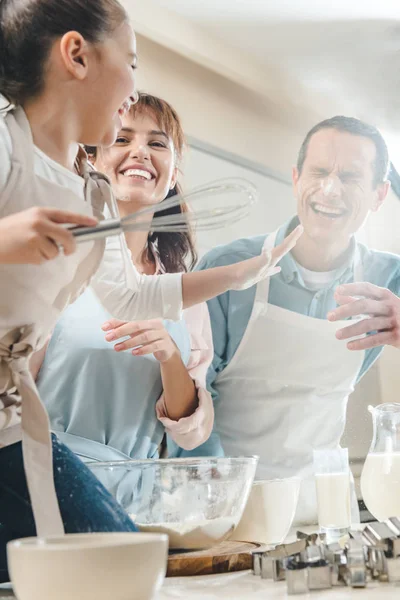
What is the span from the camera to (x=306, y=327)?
95cm

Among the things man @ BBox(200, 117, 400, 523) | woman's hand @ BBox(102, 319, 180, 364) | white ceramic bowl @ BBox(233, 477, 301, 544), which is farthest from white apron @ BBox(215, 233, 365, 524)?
white ceramic bowl @ BBox(233, 477, 301, 544)

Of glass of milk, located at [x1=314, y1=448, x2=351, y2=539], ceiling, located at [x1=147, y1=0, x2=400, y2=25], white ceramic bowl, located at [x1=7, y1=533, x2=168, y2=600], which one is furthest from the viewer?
ceiling, located at [x1=147, y1=0, x2=400, y2=25]

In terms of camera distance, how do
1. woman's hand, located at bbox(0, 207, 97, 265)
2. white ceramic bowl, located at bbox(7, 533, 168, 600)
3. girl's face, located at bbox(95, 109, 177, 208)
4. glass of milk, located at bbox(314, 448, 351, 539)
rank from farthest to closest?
girl's face, located at bbox(95, 109, 177, 208) < glass of milk, located at bbox(314, 448, 351, 539) < woman's hand, located at bbox(0, 207, 97, 265) < white ceramic bowl, located at bbox(7, 533, 168, 600)

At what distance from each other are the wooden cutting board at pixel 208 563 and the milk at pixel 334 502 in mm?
183

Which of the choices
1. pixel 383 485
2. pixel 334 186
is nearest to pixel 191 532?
pixel 383 485

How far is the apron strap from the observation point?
1.71 ft

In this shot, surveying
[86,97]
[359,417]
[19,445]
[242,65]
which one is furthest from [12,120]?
[359,417]

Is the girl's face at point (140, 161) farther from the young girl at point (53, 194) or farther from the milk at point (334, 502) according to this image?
the milk at point (334, 502)

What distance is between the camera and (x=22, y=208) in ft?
1.81

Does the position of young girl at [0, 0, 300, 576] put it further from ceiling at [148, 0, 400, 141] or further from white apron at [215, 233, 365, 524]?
ceiling at [148, 0, 400, 141]

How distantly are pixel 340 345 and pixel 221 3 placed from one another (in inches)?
18.9

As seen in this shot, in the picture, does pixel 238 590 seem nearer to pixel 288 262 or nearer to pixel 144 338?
pixel 144 338

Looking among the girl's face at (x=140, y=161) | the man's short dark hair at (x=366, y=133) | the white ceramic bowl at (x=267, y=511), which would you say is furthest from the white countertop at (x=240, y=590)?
the man's short dark hair at (x=366, y=133)

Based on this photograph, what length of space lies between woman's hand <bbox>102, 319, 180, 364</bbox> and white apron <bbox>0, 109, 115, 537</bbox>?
21cm
